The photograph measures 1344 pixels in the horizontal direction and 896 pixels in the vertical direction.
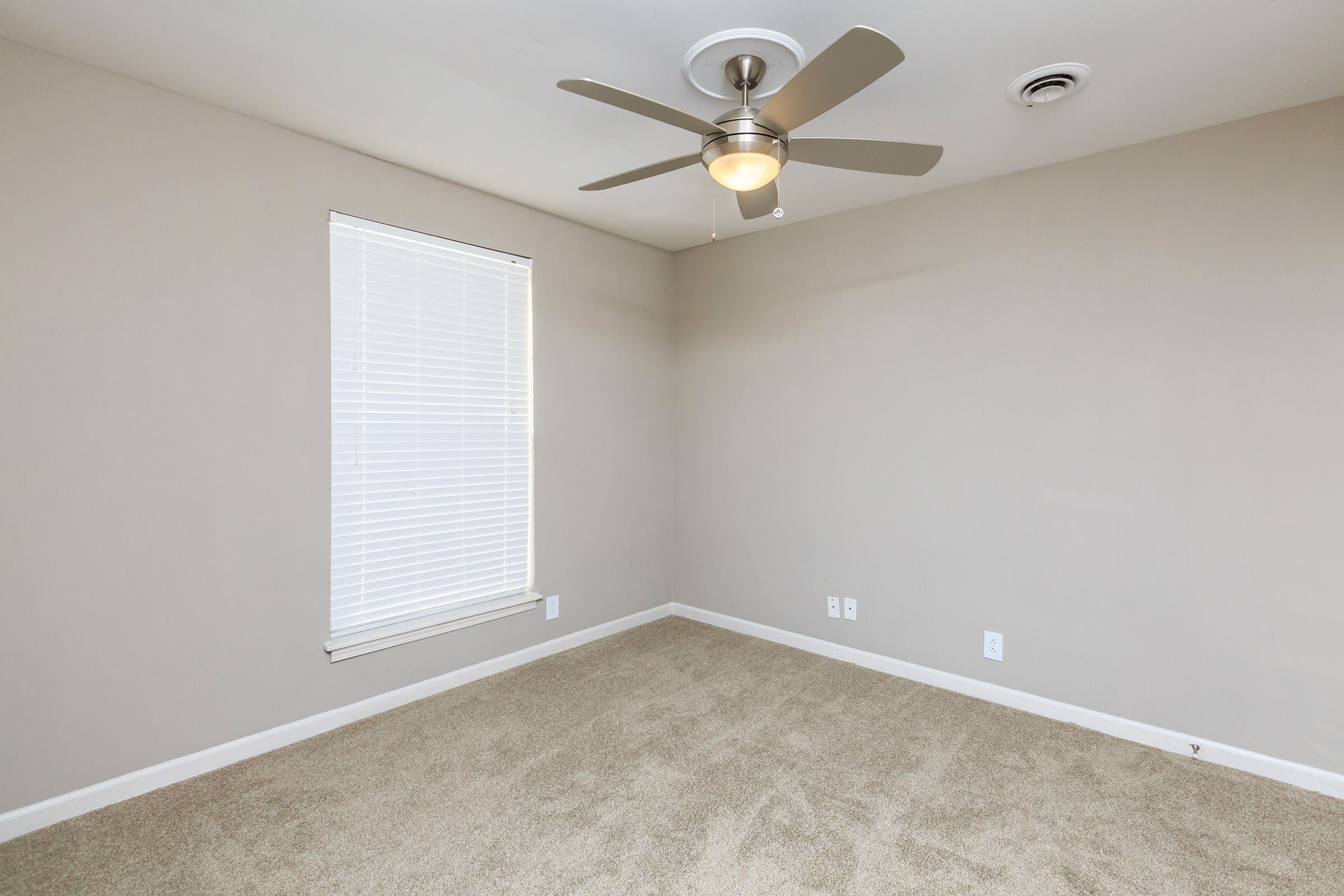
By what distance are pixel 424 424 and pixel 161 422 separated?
3.28 feet

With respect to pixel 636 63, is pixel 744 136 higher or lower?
lower

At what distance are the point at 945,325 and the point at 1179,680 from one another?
176 cm

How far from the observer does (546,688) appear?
313 cm

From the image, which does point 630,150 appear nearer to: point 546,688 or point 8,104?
point 8,104

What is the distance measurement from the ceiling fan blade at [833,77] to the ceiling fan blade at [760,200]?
1.21 feet

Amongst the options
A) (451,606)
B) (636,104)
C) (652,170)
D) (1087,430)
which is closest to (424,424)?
(451,606)

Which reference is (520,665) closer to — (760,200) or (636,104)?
(760,200)

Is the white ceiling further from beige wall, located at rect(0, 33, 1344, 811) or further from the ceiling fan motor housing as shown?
the ceiling fan motor housing

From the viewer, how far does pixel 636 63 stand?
2000 mm

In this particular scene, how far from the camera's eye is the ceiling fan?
1.35 meters

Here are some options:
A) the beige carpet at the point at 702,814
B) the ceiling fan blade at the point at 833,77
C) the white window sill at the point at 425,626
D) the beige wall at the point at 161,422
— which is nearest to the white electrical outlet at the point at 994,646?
the beige carpet at the point at 702,814

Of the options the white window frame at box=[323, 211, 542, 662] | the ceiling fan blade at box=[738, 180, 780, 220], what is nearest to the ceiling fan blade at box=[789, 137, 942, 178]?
the ceiling fan blade at box=[738, 180, 780, 220]

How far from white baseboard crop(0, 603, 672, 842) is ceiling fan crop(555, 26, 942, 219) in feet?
7.87

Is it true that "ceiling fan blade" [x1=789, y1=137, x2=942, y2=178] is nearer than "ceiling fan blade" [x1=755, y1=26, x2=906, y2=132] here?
No
